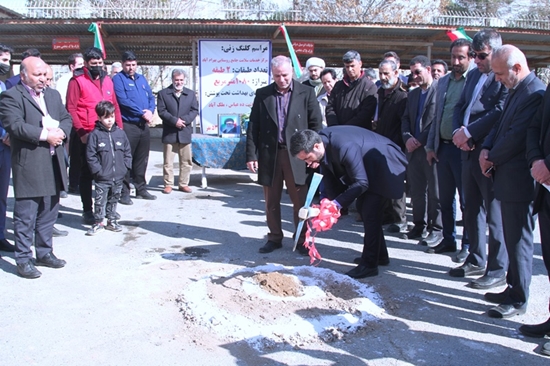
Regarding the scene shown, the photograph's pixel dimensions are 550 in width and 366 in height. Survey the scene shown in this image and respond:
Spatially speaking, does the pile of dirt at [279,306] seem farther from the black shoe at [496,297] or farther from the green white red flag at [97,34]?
the green white red flag at [97,34]

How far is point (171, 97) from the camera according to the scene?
8.86m

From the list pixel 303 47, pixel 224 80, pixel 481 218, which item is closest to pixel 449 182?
pixel 481 218

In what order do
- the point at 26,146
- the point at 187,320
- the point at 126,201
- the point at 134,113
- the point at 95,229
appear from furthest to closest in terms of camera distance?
the point at 134,113 → the point at 126,201 → the point at 95,229 → the point at 26,146 → the point at 187,320

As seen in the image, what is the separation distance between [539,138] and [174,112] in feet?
20.7

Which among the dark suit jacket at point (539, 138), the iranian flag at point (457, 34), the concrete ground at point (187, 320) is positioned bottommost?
the concrete ground at point (187, 320)

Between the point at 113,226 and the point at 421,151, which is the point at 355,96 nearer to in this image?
the point at 421,151

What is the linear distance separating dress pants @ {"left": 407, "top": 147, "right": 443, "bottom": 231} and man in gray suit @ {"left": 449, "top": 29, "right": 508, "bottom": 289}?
0.98 meters

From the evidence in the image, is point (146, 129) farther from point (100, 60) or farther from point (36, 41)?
point (36, 41)

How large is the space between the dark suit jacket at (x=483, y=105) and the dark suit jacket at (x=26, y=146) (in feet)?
13.2

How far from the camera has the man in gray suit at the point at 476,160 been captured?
4.63 metres

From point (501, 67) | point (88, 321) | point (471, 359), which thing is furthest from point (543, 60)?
point (88, 321)

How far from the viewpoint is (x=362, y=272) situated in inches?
197

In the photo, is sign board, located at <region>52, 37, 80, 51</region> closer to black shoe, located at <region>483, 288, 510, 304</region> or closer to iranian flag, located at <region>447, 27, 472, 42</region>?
iranian flag, located at <region>447, 27, 472, 42</region>

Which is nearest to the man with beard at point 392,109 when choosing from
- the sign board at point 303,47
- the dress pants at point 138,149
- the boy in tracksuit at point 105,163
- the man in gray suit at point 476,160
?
the man in gray suit at point 476,160
